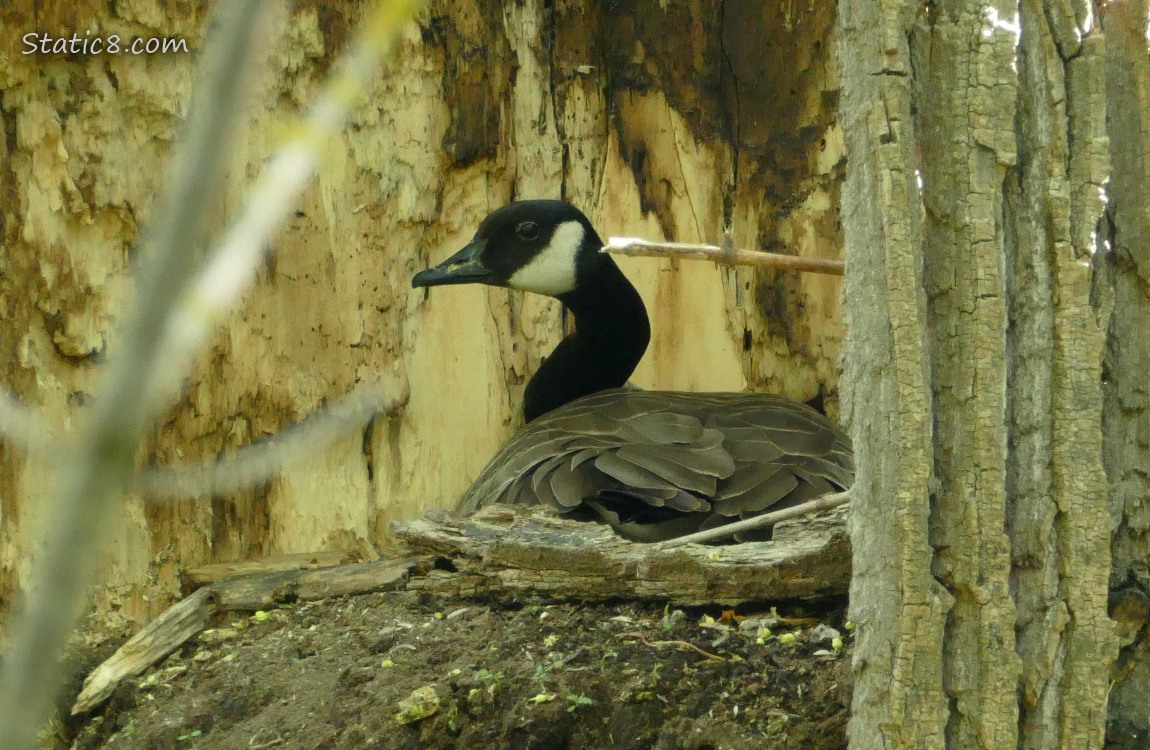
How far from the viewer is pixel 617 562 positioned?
3.21 meters

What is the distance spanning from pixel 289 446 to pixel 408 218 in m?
1.07

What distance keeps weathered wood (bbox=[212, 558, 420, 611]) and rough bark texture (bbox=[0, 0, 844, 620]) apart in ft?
1.74

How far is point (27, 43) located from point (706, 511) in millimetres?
2758

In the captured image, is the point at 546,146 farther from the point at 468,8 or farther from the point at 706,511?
the point at 706,511

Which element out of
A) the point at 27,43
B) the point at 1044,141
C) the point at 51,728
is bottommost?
→ the point at 51,728

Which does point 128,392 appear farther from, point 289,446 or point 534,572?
point 289,446

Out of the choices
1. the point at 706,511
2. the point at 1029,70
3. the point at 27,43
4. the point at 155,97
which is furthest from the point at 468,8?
the point at 1029,70

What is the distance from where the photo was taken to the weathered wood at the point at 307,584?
3.74m

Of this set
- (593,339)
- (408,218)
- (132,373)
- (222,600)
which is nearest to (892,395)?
(132,373)

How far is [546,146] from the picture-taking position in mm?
5258

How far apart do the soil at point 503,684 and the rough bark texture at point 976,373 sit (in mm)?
492

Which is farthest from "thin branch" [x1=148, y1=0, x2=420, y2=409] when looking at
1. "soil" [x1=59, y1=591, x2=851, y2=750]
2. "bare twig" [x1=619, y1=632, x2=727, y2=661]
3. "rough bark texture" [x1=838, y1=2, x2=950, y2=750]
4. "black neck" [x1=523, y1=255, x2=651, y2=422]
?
"black neck" [x1=523, y1=255, x2=651, y2=422]

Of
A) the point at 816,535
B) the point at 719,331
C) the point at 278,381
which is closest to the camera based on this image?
the point at 816,535

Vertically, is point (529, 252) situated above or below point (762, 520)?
above
